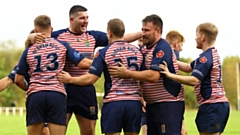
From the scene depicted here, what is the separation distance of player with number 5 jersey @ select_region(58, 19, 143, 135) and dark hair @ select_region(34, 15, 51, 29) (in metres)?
0.95

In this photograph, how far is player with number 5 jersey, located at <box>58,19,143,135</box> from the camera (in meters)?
9.10

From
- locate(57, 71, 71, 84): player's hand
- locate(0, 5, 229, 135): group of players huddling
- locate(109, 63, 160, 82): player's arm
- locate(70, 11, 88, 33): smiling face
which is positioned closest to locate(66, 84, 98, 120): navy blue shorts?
locate(0, 5, 229, 135): group of players huddling

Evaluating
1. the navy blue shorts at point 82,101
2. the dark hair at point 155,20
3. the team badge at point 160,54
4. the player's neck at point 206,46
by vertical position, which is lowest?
the navy blue shorts at point 82,101

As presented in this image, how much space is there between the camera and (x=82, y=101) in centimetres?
1081

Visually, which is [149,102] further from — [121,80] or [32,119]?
[32,119]

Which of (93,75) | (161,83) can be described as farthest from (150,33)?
(93,75)

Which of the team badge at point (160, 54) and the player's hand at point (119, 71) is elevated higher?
the team badge at point (160, 54)

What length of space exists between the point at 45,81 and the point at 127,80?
4.17ft

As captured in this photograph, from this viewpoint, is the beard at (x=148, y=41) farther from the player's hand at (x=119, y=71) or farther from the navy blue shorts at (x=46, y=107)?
the navy blue shorts at (x=46, y=107)

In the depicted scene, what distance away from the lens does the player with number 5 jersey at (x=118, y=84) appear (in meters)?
9.10

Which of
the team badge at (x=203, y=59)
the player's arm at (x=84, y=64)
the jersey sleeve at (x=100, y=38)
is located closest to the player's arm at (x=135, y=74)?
the player's arm at (x=84, y=64)

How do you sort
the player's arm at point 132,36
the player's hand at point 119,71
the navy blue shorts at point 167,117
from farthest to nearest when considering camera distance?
1. the player's arm at point 132,36
2. the navy blue shorts at point 167,117
3. the player's hand at point 119,71

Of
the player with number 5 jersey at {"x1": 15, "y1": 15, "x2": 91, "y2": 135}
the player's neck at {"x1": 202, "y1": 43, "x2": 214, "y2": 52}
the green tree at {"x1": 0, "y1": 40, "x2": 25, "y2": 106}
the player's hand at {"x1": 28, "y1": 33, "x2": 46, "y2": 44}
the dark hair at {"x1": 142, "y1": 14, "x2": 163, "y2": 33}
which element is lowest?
the green tree at {"x1": 0, "y1": 40, "x2": 25, "y2": 106}

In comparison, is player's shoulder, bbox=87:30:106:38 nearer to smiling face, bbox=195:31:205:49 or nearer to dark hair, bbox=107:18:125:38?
dark hair, bbox=107:18:125:38
